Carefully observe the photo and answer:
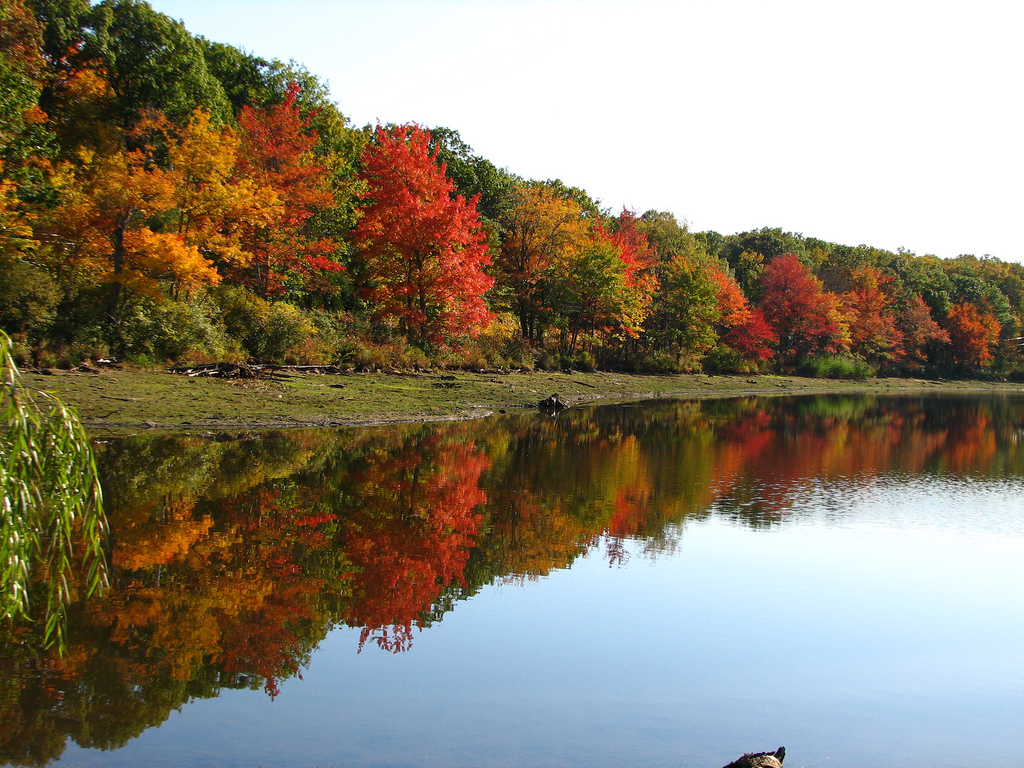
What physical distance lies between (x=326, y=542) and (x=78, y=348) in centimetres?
1426

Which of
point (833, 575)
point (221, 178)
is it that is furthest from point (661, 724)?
point (221, 178)

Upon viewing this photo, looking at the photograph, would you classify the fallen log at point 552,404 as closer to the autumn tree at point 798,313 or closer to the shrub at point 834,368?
the autumn tree at point 798,313

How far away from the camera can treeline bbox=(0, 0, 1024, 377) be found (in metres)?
22.5

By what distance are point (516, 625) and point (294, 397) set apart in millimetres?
16141

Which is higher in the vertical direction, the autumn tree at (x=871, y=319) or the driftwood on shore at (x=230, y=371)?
the autumn tree at (x=871, y=319)

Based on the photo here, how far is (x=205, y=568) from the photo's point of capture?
8680 millimetres

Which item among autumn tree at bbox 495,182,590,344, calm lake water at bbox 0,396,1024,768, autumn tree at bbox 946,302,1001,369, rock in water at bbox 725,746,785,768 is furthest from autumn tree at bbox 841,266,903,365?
rock in water at bbox 725,746,785,768

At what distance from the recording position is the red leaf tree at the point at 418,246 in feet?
104

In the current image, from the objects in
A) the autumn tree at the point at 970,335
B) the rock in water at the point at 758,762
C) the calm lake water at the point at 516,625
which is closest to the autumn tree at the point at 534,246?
the calm lake water at the point at 516,625

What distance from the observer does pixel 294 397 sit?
74.1 feet

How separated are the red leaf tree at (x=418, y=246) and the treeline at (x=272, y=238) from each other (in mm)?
88

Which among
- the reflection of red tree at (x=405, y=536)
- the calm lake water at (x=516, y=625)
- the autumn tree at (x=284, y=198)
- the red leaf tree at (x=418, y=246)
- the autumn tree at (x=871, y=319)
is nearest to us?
the calm lake water at (x=516, y=625)

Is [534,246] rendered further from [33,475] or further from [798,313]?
[33,475]

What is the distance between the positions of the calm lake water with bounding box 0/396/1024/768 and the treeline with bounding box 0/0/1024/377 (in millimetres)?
9086
